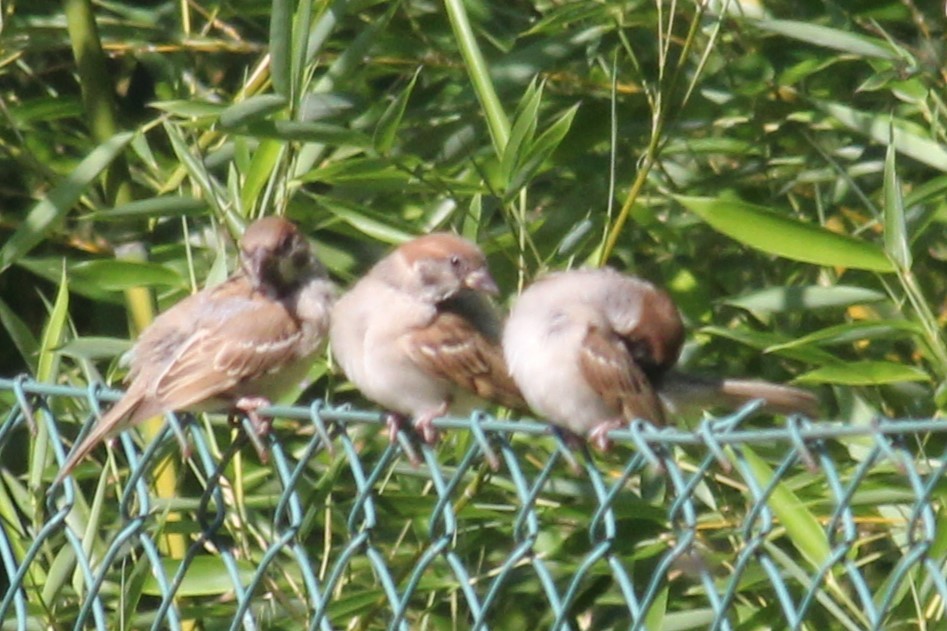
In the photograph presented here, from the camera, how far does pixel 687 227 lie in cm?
473

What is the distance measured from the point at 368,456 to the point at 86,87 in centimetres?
132

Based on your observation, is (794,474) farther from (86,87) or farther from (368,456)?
(86,87)

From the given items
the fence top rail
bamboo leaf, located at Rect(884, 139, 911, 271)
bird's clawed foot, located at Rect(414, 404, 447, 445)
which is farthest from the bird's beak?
the fence top rail

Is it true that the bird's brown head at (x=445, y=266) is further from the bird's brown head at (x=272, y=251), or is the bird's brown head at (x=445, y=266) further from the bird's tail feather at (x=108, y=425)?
the bird's tail feather at (x=108, y=425)

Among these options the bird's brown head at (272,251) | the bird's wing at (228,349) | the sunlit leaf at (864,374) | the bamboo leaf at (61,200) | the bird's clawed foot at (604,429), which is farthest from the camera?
the bamboo leaf at (61,200)

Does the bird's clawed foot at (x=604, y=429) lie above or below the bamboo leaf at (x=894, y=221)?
below

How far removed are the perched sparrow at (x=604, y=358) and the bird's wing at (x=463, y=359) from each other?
16 centimetres

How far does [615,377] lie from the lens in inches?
151

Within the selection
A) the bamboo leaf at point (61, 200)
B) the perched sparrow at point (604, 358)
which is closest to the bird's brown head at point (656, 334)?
the perched sparrow at point (604, 358)

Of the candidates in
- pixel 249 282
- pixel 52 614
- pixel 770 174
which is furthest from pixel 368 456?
pixel 770 174

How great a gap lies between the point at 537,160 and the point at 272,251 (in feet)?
2.05

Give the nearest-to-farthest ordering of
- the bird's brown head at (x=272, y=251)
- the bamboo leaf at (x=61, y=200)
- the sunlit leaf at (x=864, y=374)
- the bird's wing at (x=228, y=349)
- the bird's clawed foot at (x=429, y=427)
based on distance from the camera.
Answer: the bird's clawed foot at (x=429, y=427) → the sunlit leaf at (x=864, y=374) → the bird's brown head at (x=272, y=251) → the bird's wing at (x=228, y=349) → the bamboo leaf at (x=61, y=200)

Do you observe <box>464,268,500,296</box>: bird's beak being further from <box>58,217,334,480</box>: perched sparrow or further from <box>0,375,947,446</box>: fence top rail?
<box>0,375,947,446</box>: fence top rail

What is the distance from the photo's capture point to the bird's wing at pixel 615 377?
12.5 ft
